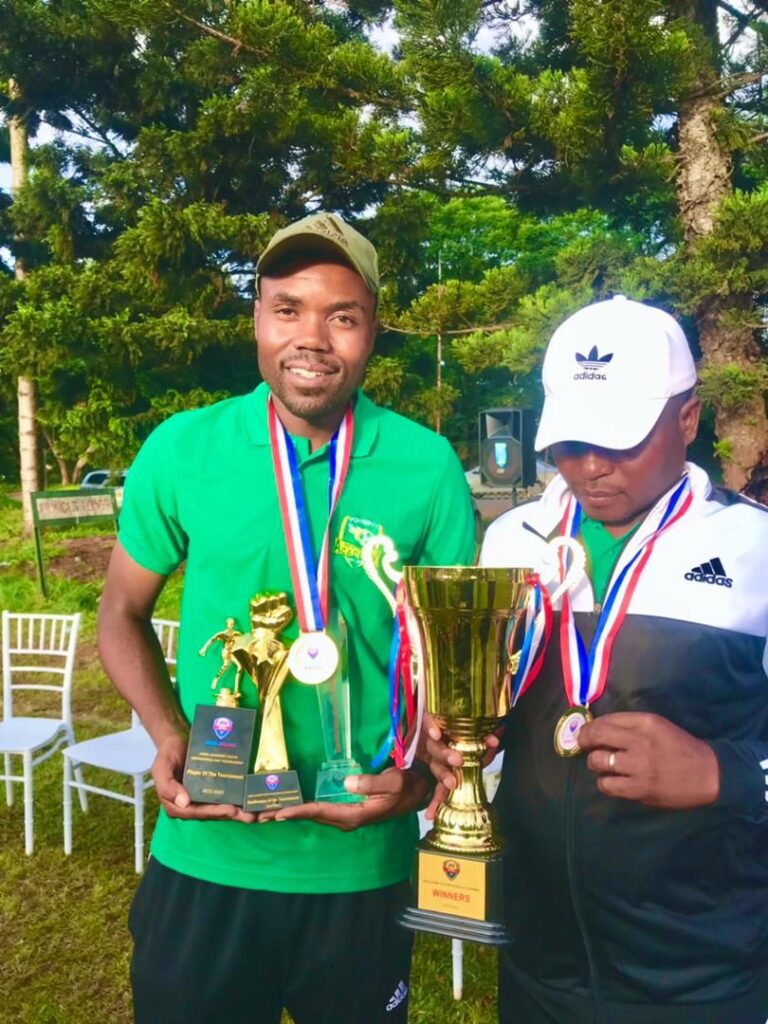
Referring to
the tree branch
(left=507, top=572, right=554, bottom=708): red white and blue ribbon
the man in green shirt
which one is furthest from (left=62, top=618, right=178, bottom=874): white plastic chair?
the tree branch

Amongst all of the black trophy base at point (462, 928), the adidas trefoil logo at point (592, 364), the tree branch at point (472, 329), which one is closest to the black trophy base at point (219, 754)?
the black trophy base at point (462, 928)

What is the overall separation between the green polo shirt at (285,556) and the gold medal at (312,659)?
2.5 inches

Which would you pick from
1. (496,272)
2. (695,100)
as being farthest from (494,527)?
(496,272)

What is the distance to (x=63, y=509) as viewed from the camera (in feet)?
36.4

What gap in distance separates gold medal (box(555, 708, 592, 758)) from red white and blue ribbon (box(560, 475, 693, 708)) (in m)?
0.02

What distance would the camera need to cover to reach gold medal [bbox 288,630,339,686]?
161cm

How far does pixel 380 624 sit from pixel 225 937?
61 centimetres

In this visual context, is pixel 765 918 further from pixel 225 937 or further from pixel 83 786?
pixel 83 786

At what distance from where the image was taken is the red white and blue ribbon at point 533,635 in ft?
4.92

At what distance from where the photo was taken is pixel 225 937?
165 cm

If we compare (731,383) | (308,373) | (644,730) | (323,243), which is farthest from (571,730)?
(731,383)

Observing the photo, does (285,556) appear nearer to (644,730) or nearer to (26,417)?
(644,730)

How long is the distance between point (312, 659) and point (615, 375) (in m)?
0.70

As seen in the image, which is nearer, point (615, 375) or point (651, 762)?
point (651, 762)
